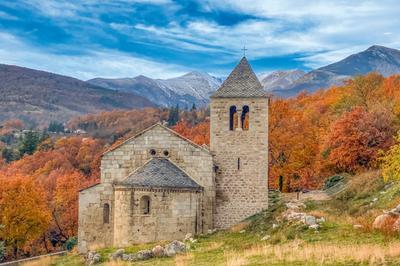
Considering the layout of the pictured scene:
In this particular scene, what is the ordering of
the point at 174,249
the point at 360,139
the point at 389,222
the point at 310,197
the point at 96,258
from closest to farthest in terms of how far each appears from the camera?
the point at 389,222
the point at 174,249
the point at 96,258
the point at 310,197
the point at 360,139

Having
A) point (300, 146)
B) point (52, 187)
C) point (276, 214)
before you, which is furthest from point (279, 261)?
point (52, 187)

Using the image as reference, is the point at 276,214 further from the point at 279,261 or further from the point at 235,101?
the point at 279,261

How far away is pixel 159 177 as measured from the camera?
30.4 m

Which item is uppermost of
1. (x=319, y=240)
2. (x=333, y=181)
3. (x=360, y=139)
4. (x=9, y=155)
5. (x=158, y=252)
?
(x=360, y=139)

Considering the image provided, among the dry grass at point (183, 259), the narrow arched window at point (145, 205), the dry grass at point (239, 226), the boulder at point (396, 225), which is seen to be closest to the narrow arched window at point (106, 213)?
the narrow arched window at point (145, 205)

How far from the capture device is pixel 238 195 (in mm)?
32875

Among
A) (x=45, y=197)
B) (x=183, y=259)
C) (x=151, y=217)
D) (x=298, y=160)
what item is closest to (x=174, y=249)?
(x=183, y=259)

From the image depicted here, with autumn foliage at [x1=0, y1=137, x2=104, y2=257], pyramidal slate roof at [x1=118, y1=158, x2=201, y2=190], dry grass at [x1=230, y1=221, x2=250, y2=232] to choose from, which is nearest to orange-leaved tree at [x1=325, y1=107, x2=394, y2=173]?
dry grass at [x1=230, y1=221, x2=250, y2=232]

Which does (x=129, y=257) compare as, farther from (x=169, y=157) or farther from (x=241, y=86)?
(x=241, y=86)

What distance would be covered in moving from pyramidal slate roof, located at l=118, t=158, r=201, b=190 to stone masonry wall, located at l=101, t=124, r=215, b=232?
2.41ft

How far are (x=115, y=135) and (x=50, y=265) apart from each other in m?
89.0

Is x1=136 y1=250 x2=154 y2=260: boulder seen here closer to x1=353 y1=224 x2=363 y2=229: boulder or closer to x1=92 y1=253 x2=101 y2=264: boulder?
x1=92 y1=253 x2=101 y2=264: boulder

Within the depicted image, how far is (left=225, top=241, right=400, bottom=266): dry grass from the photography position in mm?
15000

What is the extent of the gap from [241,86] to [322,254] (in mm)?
18555
